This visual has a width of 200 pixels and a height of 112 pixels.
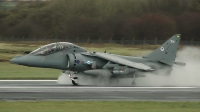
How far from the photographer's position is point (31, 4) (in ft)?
218

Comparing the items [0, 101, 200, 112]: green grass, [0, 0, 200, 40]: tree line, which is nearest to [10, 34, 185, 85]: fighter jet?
[0, 101, 200, 112]: green grass

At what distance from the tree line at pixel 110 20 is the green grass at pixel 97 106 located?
30.3 metres

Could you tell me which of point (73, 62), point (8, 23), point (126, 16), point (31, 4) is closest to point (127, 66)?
point (73, 62)

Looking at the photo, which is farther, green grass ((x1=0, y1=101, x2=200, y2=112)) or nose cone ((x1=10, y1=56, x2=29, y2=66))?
nose cone ((x1=10, y1=56, x2=29, y2=66))

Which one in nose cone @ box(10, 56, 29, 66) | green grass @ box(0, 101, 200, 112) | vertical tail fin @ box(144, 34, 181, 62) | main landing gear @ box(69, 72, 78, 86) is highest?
vertical tail fin @ box(144, 34, 181, 62)

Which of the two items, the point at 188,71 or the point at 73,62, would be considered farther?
the point at 188,71

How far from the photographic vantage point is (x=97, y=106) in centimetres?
1401

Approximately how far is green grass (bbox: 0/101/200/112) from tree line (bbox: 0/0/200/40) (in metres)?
30.3

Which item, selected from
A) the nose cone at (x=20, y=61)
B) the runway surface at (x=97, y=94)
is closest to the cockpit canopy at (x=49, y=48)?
the nose cone at (x=20, y=61)

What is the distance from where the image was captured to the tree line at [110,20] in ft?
148

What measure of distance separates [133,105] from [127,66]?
7.19 metres

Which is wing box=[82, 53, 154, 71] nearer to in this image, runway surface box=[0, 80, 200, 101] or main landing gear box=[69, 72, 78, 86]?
main landing gear box=[69, 72, 78, 86]

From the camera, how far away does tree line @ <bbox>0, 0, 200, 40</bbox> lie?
148 feet

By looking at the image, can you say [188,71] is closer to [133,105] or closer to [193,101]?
[193,101]
